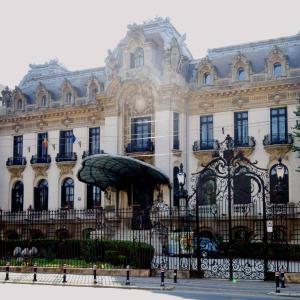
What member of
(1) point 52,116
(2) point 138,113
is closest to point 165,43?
(2) point 138,113

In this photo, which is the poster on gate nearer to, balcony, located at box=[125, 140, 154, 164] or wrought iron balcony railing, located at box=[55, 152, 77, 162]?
balcony, located at box=[125, 140, 154, 164]

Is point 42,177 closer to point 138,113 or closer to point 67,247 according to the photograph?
point 138,113

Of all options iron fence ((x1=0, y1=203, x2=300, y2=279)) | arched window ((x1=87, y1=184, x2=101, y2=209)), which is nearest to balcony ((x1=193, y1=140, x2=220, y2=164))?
iron fence ((x1=0, y1=203, x2=300, y2=279))

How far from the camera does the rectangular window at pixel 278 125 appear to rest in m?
42.5

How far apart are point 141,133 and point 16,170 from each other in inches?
544

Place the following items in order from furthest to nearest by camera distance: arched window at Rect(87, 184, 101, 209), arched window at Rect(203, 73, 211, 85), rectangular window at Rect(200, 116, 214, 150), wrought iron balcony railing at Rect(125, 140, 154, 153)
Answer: arched window at Rect(87, 184, 101, 209) → arched window at Rect(203, 73, 211, 85) → rectangular window at Rect(200, 116, 214, 150) → wrought iron balcony railing at Rect(125, 140, 154, 153)

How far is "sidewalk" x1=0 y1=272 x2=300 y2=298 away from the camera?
21000 millimetres

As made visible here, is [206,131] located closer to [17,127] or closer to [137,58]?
[137,58]

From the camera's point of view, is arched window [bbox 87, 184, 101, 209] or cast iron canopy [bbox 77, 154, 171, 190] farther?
arched window [bbox 87, 184, 101, 209]

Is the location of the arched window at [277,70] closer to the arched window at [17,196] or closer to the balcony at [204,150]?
the balcony at [204,150]

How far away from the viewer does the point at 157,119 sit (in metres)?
45.1

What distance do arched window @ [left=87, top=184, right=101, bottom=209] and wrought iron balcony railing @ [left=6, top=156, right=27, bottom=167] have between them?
23.6 ft

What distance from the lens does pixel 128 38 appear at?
4700 centimetres

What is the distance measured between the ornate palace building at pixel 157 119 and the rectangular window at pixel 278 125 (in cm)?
8
